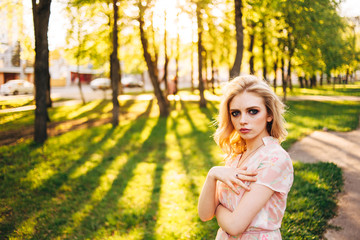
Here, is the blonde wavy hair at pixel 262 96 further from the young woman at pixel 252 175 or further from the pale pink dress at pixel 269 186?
the pale pink dress at pixel 269 186

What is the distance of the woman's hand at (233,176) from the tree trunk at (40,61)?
28.5ft

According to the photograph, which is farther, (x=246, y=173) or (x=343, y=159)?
(x=343, y=159)

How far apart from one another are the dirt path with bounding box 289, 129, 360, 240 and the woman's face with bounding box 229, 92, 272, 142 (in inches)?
117

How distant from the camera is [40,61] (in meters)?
9.16

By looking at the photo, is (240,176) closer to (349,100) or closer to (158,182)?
(158,182)

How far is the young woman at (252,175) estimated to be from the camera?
1.64 metres

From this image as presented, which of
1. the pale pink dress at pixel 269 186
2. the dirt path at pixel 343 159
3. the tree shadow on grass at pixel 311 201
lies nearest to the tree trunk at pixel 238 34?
the dirt path at pixel 343 159

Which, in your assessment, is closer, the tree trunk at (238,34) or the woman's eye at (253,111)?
the woman's eye at (253,111)

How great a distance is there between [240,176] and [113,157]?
25.9 feet

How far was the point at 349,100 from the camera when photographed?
885 inches

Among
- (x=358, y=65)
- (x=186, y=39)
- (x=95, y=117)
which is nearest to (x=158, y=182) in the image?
(x=95, y=117)

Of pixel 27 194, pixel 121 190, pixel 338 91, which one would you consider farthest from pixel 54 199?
pixel 338 91

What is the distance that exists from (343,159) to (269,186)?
21.3 feet

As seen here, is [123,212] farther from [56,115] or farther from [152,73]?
[152,73]
